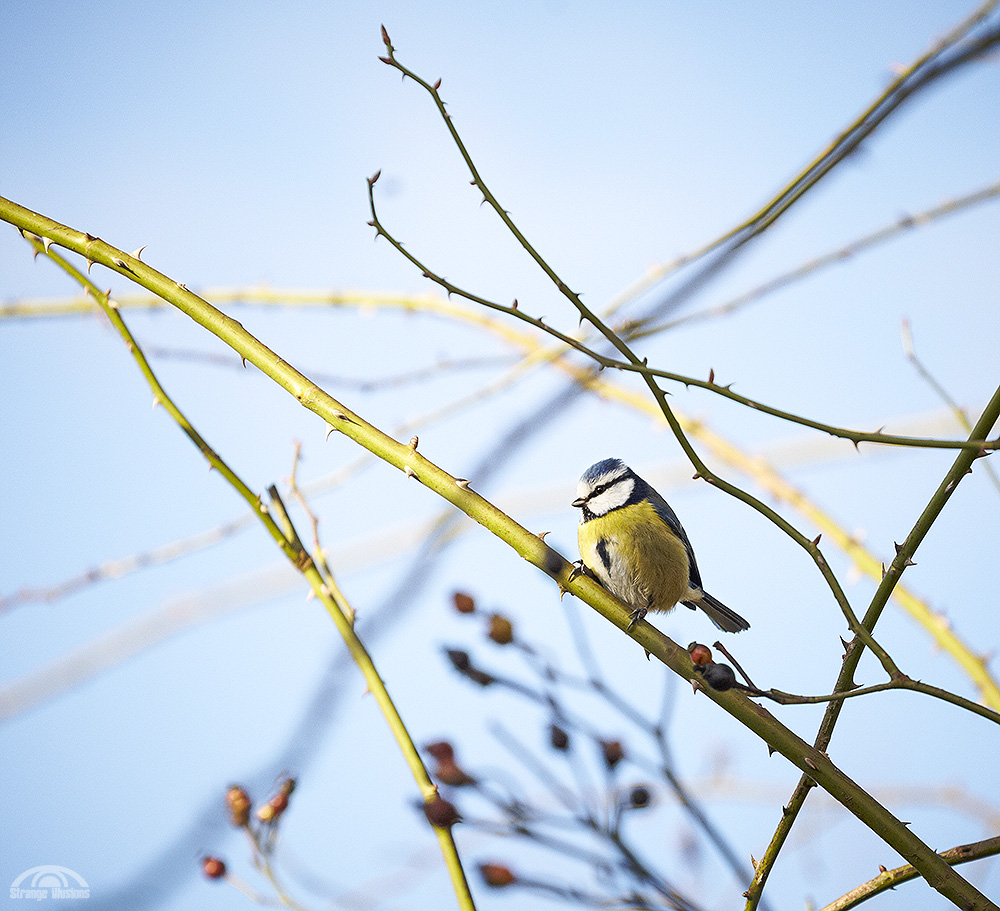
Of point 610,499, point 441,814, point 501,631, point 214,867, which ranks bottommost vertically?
point 214,867

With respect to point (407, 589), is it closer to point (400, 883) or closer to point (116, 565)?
point (400, 883)

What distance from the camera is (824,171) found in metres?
0.94

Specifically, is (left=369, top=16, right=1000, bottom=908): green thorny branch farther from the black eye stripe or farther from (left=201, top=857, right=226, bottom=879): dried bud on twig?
the black eye stripe

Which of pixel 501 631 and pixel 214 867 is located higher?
pixel 501 631

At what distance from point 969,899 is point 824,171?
29.7 inches

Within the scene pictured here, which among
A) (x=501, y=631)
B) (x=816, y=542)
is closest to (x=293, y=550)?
(x=501, y=631)

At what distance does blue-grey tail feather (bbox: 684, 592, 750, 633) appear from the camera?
2.06 m

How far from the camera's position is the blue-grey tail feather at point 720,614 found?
2.06 metres

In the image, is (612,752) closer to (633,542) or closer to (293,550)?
(293,550)

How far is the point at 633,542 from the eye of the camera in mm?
1799

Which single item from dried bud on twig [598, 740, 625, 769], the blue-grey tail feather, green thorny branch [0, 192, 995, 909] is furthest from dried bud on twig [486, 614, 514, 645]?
the blue-grey tail feather

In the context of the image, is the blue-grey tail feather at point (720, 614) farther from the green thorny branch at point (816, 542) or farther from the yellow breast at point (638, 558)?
the green thorny branch at point (816, 542)

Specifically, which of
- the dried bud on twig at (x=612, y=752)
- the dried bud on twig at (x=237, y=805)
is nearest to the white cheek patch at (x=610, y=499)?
the dried bud on twig at (x=612, y=752)

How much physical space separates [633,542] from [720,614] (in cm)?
45
